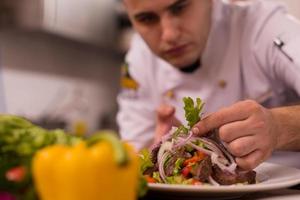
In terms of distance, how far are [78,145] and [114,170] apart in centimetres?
4

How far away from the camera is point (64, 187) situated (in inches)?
16.5

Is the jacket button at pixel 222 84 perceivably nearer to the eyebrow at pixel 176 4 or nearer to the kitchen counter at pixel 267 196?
the eyebrow at pixel 176 4

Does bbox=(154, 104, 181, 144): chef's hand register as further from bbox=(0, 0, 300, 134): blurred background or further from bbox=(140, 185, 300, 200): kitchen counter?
bbox=(0, 0, 300, 134): blurred background

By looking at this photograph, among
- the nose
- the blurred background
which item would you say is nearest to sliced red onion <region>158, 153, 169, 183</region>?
the nose

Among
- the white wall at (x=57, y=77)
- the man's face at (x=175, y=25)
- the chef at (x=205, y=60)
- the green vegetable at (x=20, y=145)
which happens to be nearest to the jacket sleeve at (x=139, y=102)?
the chef at (x=205, y=60)

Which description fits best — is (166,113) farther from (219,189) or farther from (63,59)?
(63,59)

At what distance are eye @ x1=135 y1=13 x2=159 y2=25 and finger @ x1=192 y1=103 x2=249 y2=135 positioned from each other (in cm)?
54

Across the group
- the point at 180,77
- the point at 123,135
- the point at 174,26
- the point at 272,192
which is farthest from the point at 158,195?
the point at 123,135

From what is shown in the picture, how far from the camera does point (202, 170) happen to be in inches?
26.9

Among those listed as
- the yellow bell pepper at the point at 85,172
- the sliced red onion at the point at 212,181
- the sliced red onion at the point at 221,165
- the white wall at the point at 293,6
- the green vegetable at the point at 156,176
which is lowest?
the green vegetable at the point at 156,176

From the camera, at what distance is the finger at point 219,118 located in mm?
710

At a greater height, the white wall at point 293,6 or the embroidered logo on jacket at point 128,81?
the white wall at point 293,6

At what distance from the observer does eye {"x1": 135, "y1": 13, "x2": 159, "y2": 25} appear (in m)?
1.19

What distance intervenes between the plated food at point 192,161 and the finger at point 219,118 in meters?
0.01
